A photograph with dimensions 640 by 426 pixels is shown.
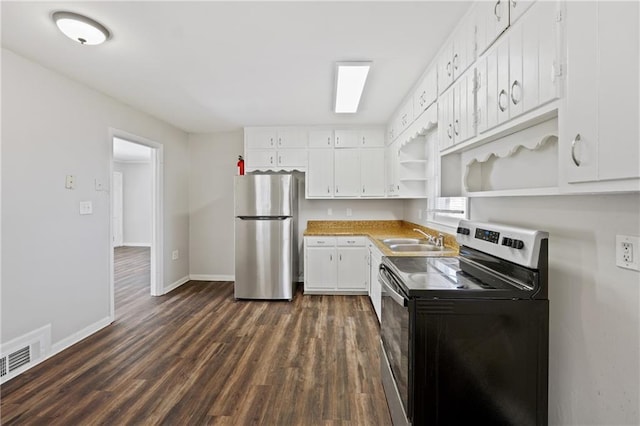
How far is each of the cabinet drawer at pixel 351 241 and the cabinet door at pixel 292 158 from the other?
49.2 inches

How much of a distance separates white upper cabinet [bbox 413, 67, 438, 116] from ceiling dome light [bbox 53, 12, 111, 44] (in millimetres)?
2380

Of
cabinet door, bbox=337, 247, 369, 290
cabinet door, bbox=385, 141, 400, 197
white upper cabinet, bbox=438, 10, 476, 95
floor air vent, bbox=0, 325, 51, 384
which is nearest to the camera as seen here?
white upper cabinet, bbox=438, 10, 476, 95

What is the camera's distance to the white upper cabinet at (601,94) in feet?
2.52

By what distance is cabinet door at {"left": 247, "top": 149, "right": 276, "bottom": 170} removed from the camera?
14.5ft

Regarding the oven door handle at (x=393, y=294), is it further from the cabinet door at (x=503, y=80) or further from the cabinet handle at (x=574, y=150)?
the cabinet door at (x=503, y=80)

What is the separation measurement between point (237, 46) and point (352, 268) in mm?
2973

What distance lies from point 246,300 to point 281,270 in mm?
639

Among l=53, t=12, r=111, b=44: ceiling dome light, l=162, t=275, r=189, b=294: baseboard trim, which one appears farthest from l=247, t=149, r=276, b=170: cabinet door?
l=53, t=12, r=111, b=44: ceiling dome light

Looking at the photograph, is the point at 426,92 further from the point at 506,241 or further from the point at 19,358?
the point at 19,358

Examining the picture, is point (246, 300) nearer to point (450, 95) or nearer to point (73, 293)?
point (73, 293)

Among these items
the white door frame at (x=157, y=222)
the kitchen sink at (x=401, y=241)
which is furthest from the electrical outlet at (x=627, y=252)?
the white door frame at (x=157, y=222)

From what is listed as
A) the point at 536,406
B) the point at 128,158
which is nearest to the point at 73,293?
the point at 536,406

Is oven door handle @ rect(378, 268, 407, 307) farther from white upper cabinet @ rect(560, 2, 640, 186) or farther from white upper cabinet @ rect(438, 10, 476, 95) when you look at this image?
white upper cabinet @ rect(438, 10, 476, 95)

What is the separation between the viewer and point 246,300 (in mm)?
4012
